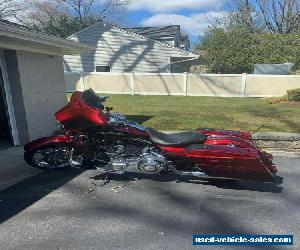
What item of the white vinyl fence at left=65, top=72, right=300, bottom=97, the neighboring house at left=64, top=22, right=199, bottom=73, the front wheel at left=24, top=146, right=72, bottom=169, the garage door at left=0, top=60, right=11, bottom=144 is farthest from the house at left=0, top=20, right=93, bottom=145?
the neighboring house at left=64, top=22, right=199, bottom=73

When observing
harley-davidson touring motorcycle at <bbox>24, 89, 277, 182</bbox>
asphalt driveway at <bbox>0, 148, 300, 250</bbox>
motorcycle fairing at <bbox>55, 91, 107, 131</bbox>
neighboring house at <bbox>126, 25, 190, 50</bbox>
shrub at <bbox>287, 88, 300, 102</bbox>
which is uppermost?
neighboring house at <bbox>126, 25, 190, 50</bbox>

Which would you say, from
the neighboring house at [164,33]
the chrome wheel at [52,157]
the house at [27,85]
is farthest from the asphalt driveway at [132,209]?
the neighboring house at [164,33]

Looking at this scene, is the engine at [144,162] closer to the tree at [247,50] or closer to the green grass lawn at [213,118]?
the green grass lawn at [213,118]

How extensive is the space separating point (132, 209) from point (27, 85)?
4.93 meters

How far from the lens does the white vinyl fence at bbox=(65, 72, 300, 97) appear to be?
19719mm

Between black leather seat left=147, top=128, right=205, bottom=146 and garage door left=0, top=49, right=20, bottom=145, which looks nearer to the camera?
black leather seat left=147, top=128, right=205, bottom=146

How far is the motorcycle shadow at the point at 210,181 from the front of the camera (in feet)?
18.8

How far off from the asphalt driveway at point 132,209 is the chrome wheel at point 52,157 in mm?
155

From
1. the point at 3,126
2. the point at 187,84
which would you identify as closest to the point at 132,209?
the point at 3,126

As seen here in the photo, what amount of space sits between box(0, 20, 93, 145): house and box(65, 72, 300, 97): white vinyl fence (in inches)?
455

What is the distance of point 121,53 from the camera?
996 inches

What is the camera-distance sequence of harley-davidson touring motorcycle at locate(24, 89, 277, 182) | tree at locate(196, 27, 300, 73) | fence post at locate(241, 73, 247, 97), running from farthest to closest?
tree at locate(196, 27, 300, 73) → fence post at locate(241, 73, 247, 97) → harley-davidson touring motorcycle at locate(24, 89, 277, 182)

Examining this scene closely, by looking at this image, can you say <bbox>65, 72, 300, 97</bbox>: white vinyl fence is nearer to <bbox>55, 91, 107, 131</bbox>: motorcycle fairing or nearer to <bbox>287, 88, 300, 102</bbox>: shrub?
<bbox>287, 88, 300, 102</bbox>: shrub

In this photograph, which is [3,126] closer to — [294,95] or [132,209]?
[132,209]
